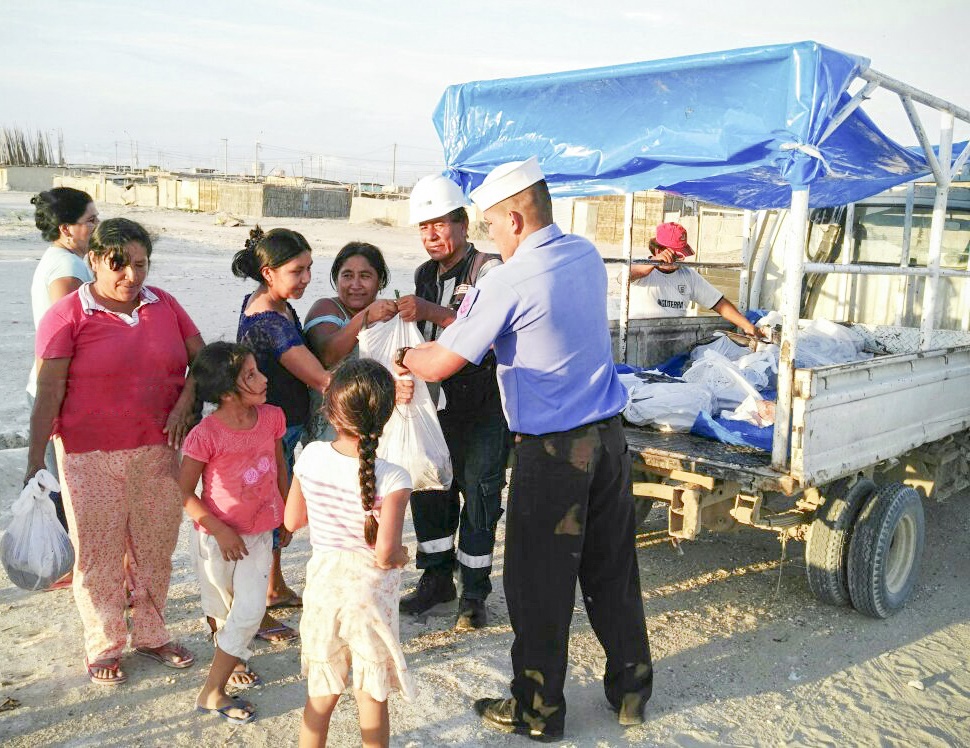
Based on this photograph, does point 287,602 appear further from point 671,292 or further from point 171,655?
point 671,292

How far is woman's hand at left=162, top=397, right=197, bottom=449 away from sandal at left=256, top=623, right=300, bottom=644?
973mm

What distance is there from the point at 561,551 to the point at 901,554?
8.28 ft

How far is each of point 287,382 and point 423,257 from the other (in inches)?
794

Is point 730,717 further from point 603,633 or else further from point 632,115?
point 632,115

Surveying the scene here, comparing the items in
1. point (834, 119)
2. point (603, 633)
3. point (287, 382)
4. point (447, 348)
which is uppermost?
point (834, 119)

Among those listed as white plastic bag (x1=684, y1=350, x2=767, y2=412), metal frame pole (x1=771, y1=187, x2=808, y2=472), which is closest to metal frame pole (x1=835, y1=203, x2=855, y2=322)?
white plastic bag (x1=684, y1=350, x2=767, y2=412)

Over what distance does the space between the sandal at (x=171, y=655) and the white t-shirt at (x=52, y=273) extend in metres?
1.25

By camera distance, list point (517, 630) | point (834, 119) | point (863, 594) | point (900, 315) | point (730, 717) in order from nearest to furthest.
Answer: point (517, 630)
point (730, 717)
point (834, 119)
point (863, 594)
point (900, 315)

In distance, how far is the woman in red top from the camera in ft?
10.6

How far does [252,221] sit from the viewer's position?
3319 centimetres

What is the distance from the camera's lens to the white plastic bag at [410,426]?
361cm

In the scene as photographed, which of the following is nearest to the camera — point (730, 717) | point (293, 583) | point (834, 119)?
point (730, 717)

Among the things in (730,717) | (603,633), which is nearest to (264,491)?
(603,633)

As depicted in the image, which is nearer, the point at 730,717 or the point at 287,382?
the point at 730,717
